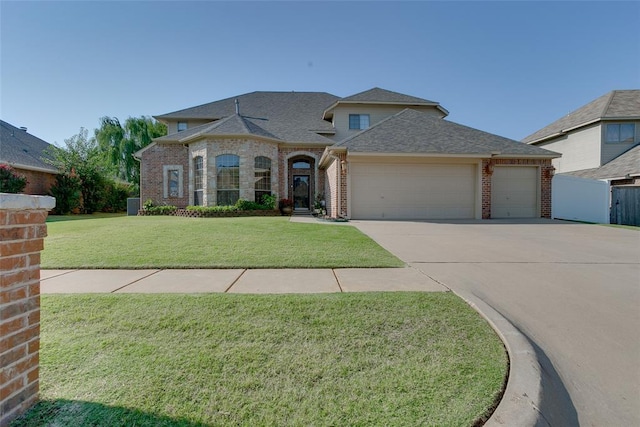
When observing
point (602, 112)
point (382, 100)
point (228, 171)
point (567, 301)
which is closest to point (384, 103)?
point (382, 100)

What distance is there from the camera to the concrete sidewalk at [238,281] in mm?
3803

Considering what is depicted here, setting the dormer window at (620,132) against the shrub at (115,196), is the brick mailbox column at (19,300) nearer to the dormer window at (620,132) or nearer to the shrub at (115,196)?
the shrub at (115,196)

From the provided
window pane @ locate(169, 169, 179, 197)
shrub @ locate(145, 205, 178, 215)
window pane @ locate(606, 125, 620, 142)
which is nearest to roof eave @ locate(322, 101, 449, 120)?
window pane @ locate(606, 125, 620, 142)

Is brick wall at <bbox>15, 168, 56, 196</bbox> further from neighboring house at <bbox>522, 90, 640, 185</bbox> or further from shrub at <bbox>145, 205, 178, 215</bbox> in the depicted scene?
neighboring house at <bbox>522, 90, 640, 185</bbox>

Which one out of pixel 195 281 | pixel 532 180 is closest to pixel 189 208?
pixel 195 281

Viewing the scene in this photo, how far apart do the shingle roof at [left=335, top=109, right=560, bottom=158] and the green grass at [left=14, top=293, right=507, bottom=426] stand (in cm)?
1029

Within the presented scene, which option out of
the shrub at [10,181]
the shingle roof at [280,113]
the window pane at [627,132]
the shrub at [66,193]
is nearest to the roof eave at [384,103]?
the shingle roof at [280,113]

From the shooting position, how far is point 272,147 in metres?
16.9

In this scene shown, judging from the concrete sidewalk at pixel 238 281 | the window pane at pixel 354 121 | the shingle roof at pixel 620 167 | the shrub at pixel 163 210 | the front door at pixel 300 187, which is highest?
the window pane at pixel 354 121

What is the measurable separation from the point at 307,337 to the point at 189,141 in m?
16.9

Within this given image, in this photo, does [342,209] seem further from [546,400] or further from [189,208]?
[546,400]

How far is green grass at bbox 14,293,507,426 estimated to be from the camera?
1764mm

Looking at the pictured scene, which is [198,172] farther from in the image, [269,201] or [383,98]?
[383,98]

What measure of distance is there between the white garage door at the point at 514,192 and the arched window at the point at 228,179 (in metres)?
12.8
